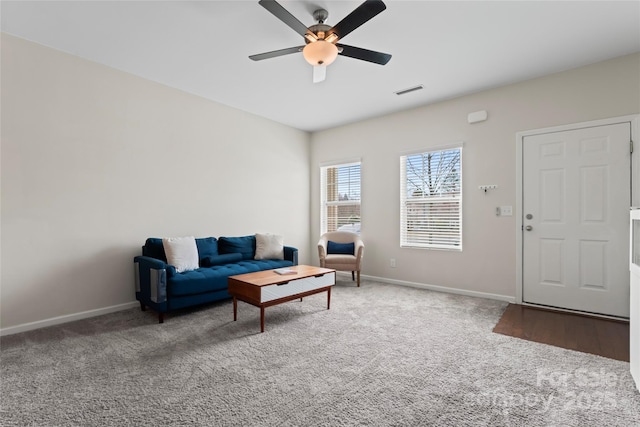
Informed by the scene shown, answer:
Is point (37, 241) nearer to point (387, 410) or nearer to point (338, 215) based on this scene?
point (387, 410)

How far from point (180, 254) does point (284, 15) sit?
2.76m

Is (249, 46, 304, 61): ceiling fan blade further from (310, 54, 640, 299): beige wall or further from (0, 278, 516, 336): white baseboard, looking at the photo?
(0, 278, 516, 336): white baseboard

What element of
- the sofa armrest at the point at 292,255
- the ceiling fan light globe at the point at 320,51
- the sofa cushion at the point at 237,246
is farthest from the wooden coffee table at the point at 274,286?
the ceiling fan light globe at the point at 320,51

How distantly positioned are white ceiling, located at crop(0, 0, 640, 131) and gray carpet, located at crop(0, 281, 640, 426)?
9.39ft

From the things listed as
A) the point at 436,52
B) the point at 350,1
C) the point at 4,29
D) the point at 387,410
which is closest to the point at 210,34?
the point at 350,1

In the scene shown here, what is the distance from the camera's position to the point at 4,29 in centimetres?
284

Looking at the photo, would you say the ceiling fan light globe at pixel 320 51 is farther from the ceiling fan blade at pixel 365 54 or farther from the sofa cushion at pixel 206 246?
the sofa cushion at pixel 206 246

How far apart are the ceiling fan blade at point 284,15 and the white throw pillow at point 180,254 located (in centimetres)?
269

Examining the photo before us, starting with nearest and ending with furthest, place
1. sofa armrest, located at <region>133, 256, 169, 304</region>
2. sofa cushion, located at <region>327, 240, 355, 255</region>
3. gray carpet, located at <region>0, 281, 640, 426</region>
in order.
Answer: gray carpet, located at <region>0, 281, 640, 426</region>
sofa armrest, located at <region>133, 256, 169, 304</region>
sofa cushion, located at <region>327, 240, 355, 255</region>

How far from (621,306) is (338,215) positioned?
4.03 metres

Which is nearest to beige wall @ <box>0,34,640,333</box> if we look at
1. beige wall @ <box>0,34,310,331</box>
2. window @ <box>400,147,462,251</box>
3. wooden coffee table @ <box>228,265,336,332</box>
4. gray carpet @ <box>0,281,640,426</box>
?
beige wall @ <box>0,34,310,331</box>

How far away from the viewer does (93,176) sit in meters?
3.42

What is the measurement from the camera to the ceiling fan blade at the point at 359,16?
6.84 feet

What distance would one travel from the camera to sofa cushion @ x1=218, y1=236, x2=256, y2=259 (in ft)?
14.5
